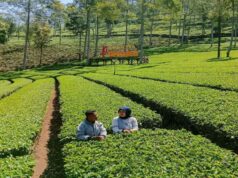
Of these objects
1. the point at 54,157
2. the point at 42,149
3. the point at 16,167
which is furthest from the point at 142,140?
the point at 42,149

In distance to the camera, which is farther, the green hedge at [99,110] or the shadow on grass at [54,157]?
the green hedge at [99,110]

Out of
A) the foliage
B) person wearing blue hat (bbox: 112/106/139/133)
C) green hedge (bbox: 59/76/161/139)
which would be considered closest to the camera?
person wearing blue hat (bbox: 112/106/139/133)

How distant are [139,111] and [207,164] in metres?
8.45

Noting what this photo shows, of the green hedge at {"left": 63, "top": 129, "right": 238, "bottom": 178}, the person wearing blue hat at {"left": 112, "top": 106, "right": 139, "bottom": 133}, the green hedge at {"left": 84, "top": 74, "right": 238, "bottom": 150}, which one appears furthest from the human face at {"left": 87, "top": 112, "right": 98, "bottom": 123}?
the green hedge at {"left": 84, "top": 74, "right": 238, "bottom": 150}

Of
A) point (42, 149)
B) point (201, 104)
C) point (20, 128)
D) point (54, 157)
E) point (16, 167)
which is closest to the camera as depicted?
point (16, 167)

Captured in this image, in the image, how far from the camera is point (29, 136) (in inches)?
579

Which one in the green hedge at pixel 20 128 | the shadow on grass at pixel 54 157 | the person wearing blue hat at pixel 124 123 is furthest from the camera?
the person wearing blue hat at pixel 124 123

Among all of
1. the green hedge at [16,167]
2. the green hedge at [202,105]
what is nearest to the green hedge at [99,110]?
the green hedge at [202,105]

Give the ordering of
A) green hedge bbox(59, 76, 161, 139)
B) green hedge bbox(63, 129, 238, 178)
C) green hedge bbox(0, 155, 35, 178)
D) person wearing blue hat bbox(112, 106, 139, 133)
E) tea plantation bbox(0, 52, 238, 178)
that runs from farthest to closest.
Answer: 1. green hedge bbox(59, 76, 161, 139)
2. person wearing blue hat bbox(112, 106, 139, 133)
3. green hedge bbox(0, 155, 35, 178)
4. tea plantation bbox(0, 52, 238, 178)
5. green hedge bbox(63, 129, 238, 178)

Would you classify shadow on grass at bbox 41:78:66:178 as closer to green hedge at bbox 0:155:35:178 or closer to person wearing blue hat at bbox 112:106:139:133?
green hedge at bbox 0:155:35:178

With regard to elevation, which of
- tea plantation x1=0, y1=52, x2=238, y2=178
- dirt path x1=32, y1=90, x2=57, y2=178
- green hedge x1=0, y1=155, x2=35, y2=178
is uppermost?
tea plantation x1=0, y1=52, x2=238, y2=178

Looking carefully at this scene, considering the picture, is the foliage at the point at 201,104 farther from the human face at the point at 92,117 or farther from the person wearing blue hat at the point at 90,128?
the human face at the point at 92,117

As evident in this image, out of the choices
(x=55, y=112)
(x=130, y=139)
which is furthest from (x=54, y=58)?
(x=130, y=139)

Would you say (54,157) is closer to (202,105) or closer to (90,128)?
(90,128)
